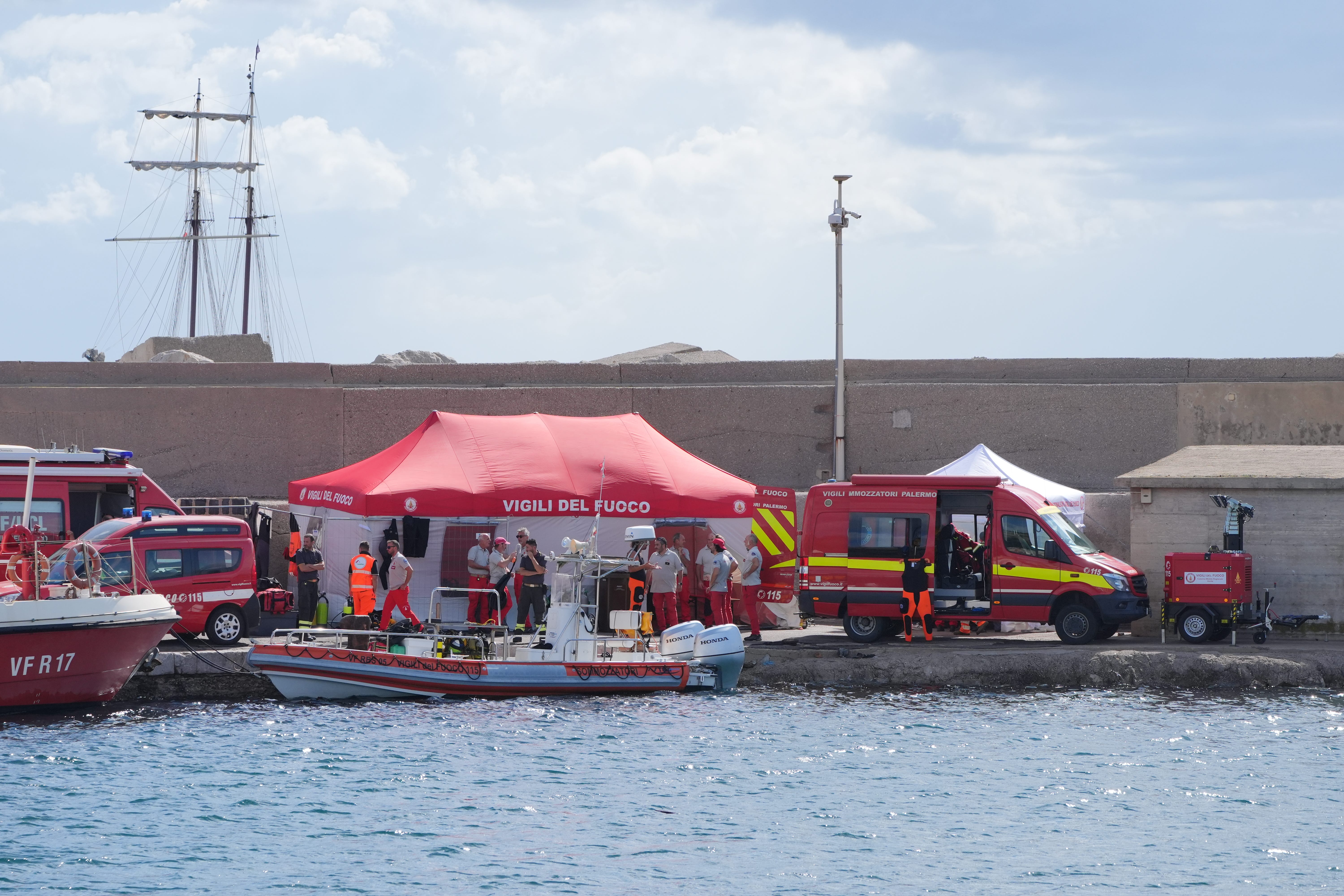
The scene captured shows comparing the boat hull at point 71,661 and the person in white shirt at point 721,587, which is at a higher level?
the person in white shirt at point 721,587

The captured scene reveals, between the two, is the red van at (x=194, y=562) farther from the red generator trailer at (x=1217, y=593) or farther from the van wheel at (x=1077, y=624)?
the red generator trailer at (x=1217, y=593)

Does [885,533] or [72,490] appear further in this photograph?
[72,490]

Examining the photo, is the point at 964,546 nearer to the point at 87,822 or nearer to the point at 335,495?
the point at 335,495

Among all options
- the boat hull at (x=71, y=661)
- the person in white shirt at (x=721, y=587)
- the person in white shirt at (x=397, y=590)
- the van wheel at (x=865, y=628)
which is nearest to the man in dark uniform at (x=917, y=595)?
the van wheel at (x=865, y=628)

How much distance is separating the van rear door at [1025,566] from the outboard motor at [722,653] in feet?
12.7

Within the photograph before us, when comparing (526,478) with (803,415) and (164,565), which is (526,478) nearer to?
(164,565)

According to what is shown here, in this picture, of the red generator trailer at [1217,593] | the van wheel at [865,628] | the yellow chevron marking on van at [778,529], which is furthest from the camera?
the yellow chevron marking on van at [778,529]

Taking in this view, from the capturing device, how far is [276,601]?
22.8m

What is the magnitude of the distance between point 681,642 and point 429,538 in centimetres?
456

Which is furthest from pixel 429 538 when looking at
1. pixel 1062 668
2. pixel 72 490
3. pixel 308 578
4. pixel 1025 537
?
pixel 1062 668

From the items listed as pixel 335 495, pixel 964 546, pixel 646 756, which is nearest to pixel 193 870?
pixel 646 756

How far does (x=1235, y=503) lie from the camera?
2178cm

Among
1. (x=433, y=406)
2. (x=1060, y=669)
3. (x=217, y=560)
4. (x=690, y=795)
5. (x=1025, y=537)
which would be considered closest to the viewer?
(x=690, y=795)

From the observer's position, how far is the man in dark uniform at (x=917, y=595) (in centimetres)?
2159
